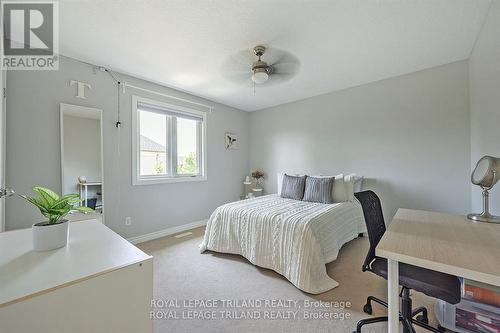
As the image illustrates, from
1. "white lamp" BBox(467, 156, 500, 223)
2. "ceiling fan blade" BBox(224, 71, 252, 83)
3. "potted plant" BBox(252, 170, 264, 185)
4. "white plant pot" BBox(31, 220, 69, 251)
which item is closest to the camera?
"white plant pot" BBox(31, 220, 69, 251)

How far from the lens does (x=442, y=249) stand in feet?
3.33

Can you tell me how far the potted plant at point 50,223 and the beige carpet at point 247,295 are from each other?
96 centimetres

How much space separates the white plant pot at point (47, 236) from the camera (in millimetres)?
1012

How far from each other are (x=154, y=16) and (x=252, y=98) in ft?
7.76

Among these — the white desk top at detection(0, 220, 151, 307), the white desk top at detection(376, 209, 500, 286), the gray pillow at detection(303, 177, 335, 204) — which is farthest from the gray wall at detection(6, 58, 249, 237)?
the white desk top at detection(376, 209, 500, 286)

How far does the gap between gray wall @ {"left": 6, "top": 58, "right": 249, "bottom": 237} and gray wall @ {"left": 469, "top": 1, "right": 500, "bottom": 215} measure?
3.64m

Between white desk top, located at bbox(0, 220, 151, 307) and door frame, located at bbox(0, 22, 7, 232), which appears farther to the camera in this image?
door frame, located at bbox(0, 22, 7, 232)

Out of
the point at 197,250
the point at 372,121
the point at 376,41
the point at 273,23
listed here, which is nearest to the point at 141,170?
the point at 197,250

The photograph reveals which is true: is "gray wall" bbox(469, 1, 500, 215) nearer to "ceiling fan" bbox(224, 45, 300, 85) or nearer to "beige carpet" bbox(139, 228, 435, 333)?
"beige carpet" bbox(139, 228, 435, 333)

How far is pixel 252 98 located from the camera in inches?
156

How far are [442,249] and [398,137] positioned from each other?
2.51 meters

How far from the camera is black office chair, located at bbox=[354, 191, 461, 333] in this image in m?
1.12

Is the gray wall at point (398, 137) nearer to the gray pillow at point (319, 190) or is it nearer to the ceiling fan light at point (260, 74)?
the gray pillow at point (319, 190)

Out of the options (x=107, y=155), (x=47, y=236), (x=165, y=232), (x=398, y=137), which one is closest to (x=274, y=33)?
(x=47, y=236)
